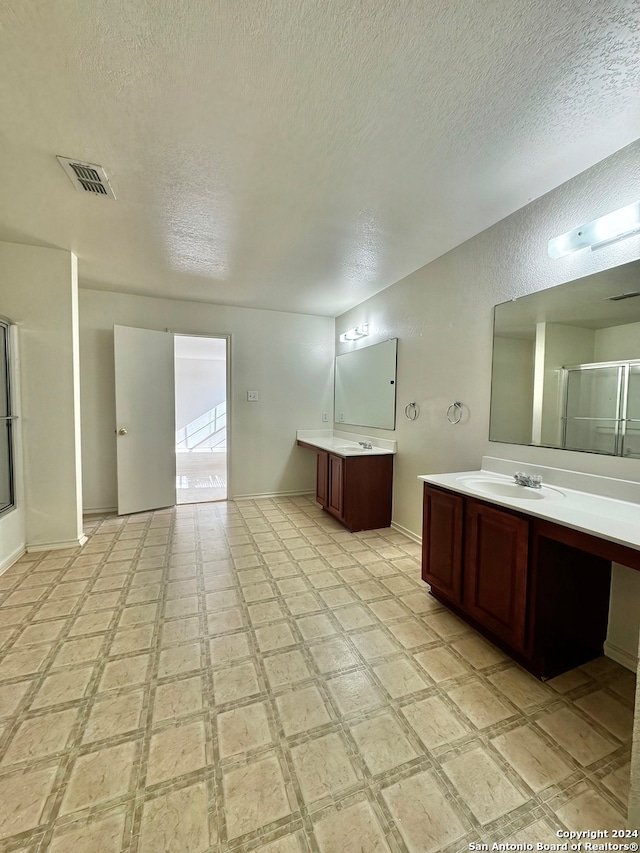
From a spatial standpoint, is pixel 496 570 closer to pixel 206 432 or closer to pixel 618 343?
pixel 618 343

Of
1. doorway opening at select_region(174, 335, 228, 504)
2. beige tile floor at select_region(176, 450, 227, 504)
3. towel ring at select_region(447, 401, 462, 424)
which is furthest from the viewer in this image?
doorway opening at select_region(174, 335, 228, 504)

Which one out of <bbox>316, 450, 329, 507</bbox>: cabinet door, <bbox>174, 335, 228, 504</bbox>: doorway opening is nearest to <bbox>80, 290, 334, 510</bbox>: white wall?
<bbox>316, 450, 329, 507</bbox>: cabinet door

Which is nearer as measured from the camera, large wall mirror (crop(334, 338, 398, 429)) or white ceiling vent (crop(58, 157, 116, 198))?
white ceiling vent (crop(58, 157, 116, 198))

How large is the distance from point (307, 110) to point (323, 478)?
10.2 feet

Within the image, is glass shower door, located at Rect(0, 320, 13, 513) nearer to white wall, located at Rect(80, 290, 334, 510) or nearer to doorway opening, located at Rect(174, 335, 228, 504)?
white wall, located at Rect(80, 290, 334, 510)

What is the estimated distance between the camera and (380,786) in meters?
1.10

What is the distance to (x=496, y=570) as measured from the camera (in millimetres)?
1691

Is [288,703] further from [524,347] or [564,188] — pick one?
[564,188]

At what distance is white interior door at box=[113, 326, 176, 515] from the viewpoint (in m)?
3.69

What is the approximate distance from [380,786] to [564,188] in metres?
2.79

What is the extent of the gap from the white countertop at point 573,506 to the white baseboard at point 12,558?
3.07 meters

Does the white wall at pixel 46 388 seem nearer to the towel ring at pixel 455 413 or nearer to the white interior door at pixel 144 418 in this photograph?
the white interior door at pixel 144 418

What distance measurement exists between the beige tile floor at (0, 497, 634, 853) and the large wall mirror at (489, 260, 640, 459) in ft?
3.82

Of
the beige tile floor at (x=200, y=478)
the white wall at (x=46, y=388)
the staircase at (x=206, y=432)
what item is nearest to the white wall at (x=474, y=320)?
the beige tile floor at (x=200, y=478)
